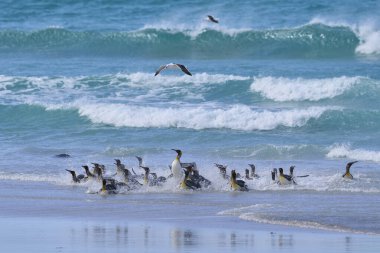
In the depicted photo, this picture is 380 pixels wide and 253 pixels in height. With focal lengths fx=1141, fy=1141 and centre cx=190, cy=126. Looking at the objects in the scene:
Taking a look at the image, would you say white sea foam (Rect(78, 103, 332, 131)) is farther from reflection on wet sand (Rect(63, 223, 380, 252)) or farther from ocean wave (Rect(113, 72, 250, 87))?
reflection on wet sand (Rect(63, 223, 380, 252))

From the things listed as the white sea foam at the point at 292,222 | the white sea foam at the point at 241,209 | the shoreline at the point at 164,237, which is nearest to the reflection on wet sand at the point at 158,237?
the shoreline at the point at 164,237

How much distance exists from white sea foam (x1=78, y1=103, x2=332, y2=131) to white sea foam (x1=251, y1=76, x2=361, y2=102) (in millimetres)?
1807

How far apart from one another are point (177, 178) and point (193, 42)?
65.1ft

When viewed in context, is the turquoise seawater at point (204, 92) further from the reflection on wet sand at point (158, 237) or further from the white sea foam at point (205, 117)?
the reflection on wet sand at point (158, 237)

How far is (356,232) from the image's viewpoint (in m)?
12.7

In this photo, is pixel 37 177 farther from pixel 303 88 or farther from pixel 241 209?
pixel 303 88

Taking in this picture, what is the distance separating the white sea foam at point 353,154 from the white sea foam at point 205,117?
3211 mm

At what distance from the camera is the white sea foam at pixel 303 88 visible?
26828 mm

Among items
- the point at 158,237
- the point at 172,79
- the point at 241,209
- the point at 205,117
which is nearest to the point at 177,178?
the point at 241,209

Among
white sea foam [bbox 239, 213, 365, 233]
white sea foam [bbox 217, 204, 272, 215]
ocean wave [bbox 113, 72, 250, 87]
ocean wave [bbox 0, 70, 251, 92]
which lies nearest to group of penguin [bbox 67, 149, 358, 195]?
white sea foam [bbox 217, 204, 272, 215]

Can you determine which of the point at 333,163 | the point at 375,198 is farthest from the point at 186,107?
the point at 375,198

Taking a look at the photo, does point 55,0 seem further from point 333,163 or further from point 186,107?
point 333,163

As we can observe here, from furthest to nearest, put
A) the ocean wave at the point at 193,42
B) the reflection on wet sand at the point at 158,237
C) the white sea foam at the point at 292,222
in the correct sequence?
the ocean wave at the point at 193,42
the white sea foam at the point at 292,222
the reflection on wet sand at the point at 158,237

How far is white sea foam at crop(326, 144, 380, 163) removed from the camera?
1970cm
